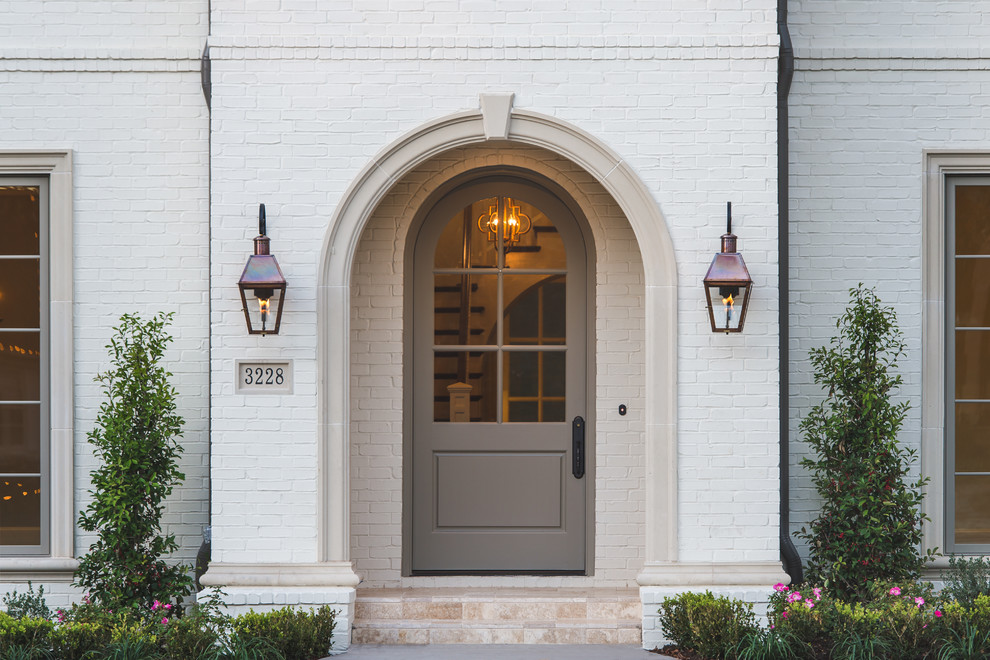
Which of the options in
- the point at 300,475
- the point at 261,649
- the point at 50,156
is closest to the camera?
the point at 261,649

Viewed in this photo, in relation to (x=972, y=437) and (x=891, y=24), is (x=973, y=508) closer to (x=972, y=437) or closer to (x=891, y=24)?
(x=972, y=437)

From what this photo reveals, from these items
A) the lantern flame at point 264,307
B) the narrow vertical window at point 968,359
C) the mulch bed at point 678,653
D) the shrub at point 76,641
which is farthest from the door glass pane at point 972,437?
the shrub at point 76,641

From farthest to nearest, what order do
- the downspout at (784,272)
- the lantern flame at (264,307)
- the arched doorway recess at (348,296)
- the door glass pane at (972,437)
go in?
1. the door glass pane at (972,437)
2. the downspout at (784,272)
3. the arched doorway recess at (348,296)
4. the lantern flame at (264,307)

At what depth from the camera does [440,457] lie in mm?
6219

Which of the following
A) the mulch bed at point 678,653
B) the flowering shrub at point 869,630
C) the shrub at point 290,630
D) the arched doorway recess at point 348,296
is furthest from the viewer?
the arched doorway recess at point 348,296

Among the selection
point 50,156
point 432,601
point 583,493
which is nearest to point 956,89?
point 583,493

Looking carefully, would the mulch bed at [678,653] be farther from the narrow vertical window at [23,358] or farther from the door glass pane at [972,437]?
the narrow vertical window at [23,358]

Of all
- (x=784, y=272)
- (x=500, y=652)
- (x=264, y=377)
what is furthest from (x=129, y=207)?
(x=784, y=272)

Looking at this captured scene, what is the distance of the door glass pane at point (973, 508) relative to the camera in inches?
247

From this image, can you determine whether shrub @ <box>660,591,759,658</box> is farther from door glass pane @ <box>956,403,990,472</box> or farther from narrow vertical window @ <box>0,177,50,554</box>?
narrow vertical window @ <box>0,177,50,554</box>

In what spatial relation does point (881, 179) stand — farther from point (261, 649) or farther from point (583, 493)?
point (261, 649)

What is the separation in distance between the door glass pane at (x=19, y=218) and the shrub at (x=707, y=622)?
14.9 feet

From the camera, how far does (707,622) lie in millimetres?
5191

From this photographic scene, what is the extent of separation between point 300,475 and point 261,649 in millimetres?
954
